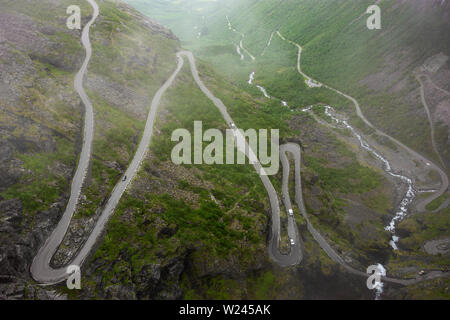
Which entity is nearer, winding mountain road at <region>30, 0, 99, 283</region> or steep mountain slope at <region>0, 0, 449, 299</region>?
winding mountain road at <region>30, 0, 99, 283</region>

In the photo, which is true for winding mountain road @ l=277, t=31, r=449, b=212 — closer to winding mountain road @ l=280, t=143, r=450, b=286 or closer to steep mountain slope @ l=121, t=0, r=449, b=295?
steep mountain slope @ l=121, t=0, r=449, b=295

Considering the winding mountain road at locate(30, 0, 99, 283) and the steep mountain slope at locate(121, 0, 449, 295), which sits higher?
the steep mountain slope at locate(121, 0, 449, 295)

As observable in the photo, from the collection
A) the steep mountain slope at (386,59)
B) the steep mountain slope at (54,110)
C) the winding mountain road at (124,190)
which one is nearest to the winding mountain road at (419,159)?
the steep mountain slope at (386,59)

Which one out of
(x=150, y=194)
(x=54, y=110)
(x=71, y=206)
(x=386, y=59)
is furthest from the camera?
(x=386, y=59)

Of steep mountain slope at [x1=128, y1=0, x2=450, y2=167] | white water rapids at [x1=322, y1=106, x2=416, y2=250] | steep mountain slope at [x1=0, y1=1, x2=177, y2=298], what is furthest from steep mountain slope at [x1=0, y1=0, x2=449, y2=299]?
steep mountain slope at [x1=128, y1=0, x2=450, y2=167]

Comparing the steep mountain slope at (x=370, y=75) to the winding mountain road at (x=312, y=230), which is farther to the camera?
the steep mountain slope at (x=370, y=75)

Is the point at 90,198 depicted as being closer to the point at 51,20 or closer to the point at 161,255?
the point at 161,255

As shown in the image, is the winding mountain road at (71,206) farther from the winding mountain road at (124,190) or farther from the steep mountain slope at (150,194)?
the steep mountain slope at (150,194)

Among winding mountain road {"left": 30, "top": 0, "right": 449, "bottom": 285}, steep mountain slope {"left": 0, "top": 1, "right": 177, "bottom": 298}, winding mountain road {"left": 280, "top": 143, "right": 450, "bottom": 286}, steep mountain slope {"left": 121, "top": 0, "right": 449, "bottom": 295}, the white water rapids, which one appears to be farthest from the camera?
steep mountain slope {"left": 121, "top": 0, "right": 449, "bottom": 295}

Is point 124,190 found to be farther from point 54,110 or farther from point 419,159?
point 419,159

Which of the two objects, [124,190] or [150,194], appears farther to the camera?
[150,194]

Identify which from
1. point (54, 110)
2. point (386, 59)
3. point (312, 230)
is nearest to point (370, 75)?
point (386, 59)
